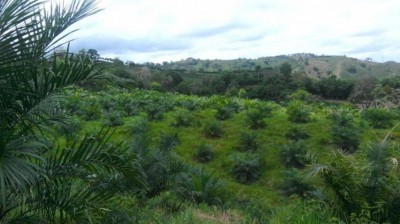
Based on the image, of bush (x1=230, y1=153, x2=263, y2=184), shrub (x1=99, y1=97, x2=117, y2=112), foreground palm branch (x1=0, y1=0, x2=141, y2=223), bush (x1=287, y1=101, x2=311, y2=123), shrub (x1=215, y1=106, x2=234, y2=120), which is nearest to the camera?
foreground palm branch (x1=0, y1=0, x2=141, y2=223)

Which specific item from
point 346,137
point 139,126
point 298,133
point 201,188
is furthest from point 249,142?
point 201,188

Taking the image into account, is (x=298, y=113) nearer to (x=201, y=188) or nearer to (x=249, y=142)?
(x=249, y=142)

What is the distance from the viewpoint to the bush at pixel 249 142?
19.8 meters

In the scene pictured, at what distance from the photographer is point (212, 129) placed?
68.7 ft

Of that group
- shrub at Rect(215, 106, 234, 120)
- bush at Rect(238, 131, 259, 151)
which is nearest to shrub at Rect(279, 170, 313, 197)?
bush at Rect(238, 131, 259, 151)

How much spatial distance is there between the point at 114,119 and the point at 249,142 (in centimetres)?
589

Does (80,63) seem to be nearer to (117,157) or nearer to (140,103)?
(117,157)

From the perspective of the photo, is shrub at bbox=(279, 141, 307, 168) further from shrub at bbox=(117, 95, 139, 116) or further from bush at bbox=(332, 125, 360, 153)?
shrub at bbox=(117, 95, 139, 116)

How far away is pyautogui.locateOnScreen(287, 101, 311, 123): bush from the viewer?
68.3 feet

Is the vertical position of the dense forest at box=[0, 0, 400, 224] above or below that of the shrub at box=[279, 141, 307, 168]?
above

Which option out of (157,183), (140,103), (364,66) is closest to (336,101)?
(140,103)

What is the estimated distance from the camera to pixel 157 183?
A: 11.8 metres

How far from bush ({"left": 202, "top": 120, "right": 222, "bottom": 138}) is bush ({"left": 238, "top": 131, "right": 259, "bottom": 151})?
4.61 feet

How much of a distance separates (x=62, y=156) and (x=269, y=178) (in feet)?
44.9
